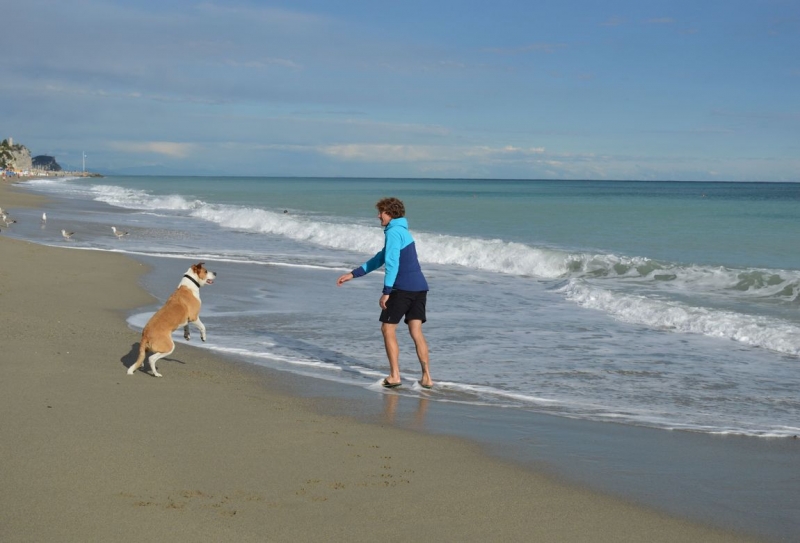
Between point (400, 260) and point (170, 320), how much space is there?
2265 millimetres

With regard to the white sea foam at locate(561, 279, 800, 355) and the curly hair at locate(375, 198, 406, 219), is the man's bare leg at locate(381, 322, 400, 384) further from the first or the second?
the white sea foam at locate(561, 279, 800, 355)

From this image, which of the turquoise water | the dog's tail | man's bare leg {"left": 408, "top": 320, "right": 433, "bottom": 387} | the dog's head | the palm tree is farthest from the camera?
the palm tree

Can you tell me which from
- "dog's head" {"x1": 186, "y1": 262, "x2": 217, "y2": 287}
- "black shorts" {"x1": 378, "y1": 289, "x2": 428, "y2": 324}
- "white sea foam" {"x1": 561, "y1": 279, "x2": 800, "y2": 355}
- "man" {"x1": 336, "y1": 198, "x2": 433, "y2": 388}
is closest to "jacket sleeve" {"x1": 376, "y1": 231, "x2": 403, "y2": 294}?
"man" {"x1": 336, "y1": 198, "x2": 433, "y2": 388}

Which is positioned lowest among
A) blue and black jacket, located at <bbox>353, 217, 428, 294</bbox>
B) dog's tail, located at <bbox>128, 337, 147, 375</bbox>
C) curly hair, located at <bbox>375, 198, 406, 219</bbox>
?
dog's tail, located at <bbox>128, 337, 147, 375</bbox>

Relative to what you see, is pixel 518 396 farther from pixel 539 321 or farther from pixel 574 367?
pixel 539 321

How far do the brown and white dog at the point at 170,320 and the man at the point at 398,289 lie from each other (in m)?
1.69

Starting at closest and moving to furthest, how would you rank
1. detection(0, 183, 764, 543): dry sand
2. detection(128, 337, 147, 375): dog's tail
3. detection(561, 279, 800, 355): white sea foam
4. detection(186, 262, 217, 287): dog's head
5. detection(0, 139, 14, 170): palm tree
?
detection(0, 183, 764, 543): dry sand
detection(128, 337, 147, 375): dog's tail
detection(186, 262, 217, 287): dog's head
detection(561, 279, 800, 355): white sea foam
detection(0, 139, 14, 170): palm tree

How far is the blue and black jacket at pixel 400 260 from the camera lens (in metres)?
7.59

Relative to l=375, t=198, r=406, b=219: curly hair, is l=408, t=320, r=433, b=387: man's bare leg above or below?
below

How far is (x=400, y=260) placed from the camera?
25.3 ft

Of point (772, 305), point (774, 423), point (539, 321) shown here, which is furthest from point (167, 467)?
point (772, 305)

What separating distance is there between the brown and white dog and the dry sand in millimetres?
208

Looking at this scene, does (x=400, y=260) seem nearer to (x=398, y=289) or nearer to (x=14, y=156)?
(x=398, y=289)

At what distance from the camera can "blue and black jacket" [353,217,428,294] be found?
24.9 ft
